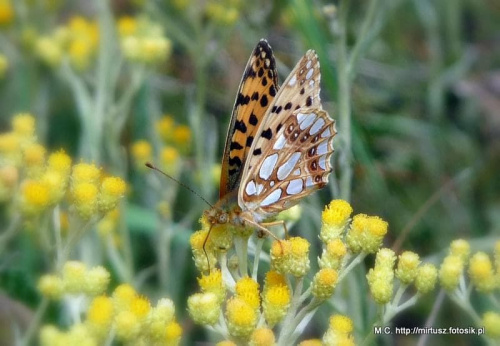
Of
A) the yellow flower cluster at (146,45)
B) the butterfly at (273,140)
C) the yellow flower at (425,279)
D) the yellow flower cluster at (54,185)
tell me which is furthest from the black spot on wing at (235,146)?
the yellow flower cluster at (146,45)

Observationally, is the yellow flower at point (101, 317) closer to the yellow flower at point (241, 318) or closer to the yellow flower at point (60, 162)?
the yellow flower at point (241, 318)

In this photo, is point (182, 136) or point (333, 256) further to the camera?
point (182, 136)

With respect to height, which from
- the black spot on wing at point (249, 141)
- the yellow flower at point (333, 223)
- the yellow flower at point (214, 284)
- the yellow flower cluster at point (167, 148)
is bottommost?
the yellow flower at point (214, 284)

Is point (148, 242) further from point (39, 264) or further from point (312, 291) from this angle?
point (312, 291)

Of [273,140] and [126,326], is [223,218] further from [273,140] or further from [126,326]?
[126,326]

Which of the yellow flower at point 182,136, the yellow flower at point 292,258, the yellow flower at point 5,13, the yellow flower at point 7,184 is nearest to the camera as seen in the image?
the yellow flower at point 292,258

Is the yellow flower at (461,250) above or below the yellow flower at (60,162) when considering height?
below

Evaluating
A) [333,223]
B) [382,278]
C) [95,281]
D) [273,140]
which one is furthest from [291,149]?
[95,281]
